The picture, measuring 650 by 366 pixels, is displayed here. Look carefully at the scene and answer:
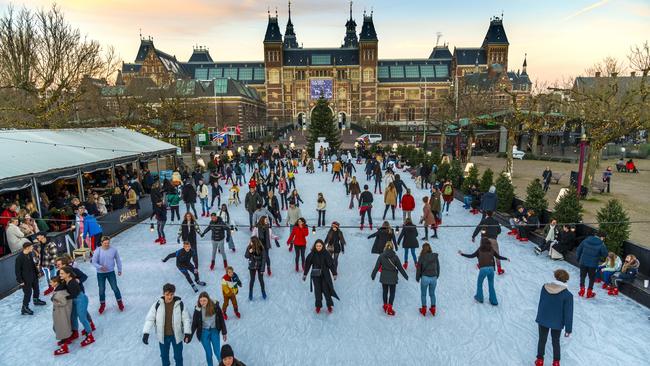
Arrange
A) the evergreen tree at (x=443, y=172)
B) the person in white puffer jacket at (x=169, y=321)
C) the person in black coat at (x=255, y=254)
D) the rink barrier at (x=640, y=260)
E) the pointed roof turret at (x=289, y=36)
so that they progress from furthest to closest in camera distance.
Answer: the pointed roof turret at (x=289, y=36)
the evergreen tree at (x=443, y=172)
the rink barrier at (x=640, y=260)
the person in black coat at (x=255, y=254)
the person in white puffer jacket at (x=169, y=321)

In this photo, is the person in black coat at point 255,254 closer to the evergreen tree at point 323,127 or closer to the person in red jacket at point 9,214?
the person in red jacket at point 9,214

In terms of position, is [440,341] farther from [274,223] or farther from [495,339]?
[274,223]

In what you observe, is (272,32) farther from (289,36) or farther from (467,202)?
(467,202)

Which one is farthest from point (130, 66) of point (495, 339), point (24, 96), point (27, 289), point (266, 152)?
point (495, 339)

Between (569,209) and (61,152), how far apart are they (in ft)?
56.3

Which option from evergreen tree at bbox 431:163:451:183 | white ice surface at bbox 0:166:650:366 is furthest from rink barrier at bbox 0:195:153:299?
evergreen tree at bbox 431:163:451:183

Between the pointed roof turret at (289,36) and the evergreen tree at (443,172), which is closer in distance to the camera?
the evergreen tree at (443,172)

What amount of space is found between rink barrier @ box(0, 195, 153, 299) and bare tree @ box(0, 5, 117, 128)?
39.6 ft

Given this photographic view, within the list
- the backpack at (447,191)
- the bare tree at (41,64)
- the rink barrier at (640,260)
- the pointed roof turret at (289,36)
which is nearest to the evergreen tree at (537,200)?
the rink barrier at (640,260)

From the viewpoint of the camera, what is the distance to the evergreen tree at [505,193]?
13828 millimetres

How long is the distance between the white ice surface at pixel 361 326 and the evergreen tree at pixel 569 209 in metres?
1.32

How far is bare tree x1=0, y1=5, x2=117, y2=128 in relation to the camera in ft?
66.8

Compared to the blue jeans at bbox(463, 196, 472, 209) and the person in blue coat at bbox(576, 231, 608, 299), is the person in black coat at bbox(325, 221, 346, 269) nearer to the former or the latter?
the person in blue coat at bbox(576, 231, 608, 299)

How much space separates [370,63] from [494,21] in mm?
27670
